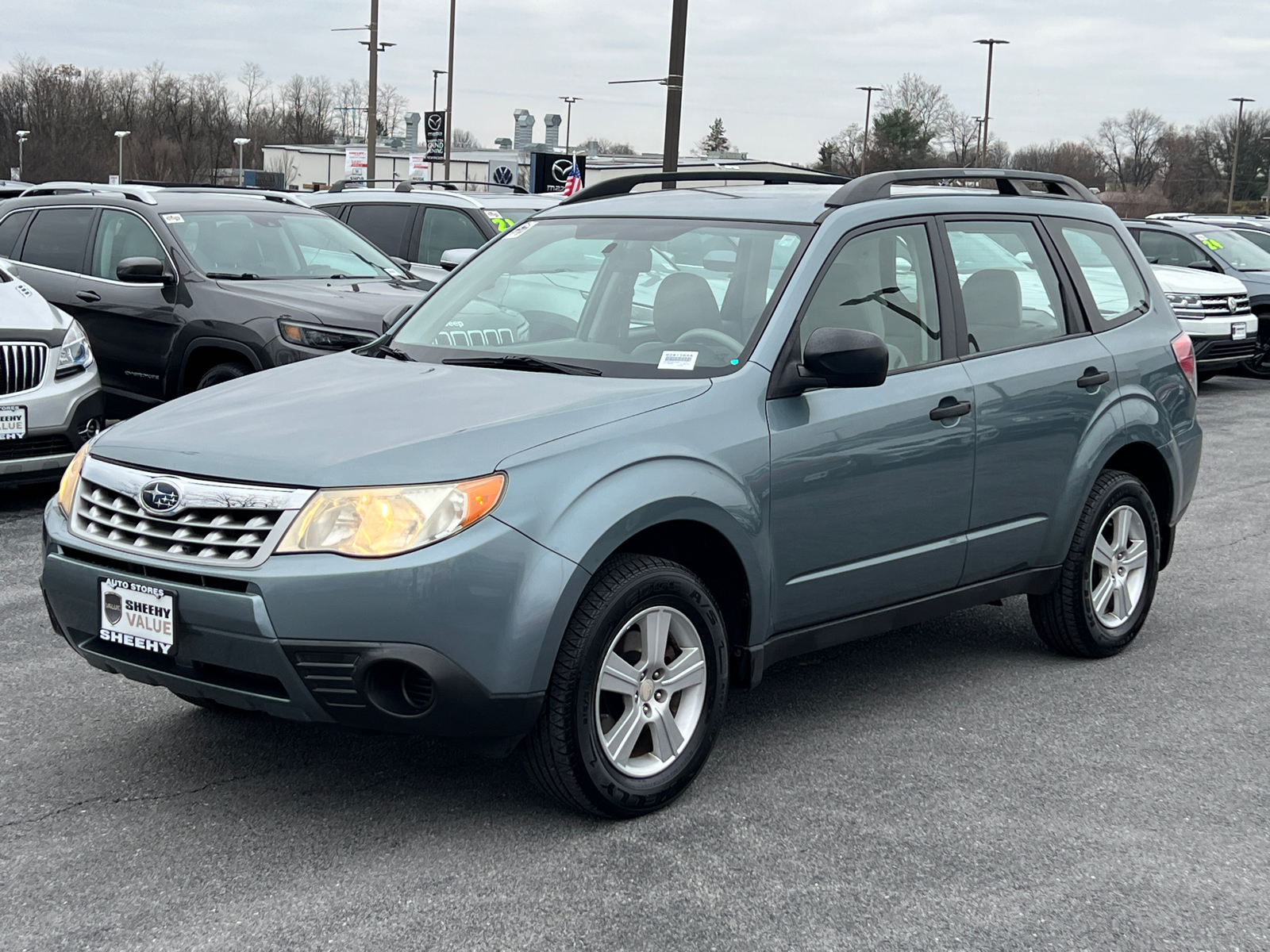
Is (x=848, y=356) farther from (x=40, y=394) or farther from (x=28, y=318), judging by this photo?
(x=28, y=318)

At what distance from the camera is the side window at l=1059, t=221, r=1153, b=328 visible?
5.54m

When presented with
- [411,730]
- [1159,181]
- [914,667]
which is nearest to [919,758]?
[914,667]

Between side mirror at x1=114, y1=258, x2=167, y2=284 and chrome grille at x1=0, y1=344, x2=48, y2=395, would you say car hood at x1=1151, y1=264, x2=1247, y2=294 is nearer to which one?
side mirror at x1=114, y1=258, x2=167, y2=284

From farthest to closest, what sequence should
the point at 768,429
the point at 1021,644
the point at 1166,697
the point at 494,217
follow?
the point at 494,217 < the point at 1021,644 < the point at 1166,697 < the point at 768,429

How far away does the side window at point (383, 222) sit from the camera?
43.8ft

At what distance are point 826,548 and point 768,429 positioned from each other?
46 cm

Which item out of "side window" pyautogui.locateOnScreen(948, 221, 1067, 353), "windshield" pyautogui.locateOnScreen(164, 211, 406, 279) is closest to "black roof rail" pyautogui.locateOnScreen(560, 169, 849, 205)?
"side window" pyautogui.locateOnScreen(948, 221, 1067, 353)

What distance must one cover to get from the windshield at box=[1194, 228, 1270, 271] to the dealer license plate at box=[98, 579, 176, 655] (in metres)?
16.8

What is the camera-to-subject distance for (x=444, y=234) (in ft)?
43.1

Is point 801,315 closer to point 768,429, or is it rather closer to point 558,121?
point 768,429

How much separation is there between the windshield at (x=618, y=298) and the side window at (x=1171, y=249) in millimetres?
14492

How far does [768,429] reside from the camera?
4.11 meters

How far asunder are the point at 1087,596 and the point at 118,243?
23.8 ft

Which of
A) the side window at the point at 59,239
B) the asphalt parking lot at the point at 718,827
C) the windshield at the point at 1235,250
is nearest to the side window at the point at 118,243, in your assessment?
the side window at the point at 59,239
